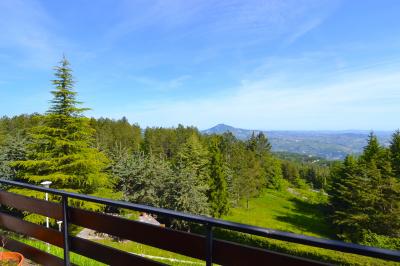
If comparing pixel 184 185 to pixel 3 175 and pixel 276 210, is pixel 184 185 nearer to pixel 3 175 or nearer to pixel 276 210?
pixel 3 175

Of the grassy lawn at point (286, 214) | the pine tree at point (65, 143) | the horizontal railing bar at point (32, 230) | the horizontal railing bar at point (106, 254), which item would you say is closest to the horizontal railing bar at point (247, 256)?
the horizontal railing bar at point (106, 254)

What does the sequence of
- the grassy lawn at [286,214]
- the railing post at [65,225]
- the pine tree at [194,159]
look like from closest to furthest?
the railing post at [65,225], the grassy lawn at [286,214], the pine tree at [194,159]

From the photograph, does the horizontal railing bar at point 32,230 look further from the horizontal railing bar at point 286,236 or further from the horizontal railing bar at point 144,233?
the horizontal railing bar at point 286,236

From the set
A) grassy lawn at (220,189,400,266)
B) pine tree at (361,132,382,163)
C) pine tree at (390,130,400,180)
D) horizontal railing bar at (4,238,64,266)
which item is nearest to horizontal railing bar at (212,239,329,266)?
horizontal railing bar at (4,238,64,266)

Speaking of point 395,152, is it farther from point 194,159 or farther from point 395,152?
point 194,159

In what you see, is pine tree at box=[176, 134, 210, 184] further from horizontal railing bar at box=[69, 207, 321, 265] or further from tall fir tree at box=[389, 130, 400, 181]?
horizontal railing bar at box=[69, 207, 321, 265]

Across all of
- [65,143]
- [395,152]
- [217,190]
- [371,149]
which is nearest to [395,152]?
[395,152]

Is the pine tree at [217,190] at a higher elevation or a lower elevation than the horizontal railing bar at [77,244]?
lower

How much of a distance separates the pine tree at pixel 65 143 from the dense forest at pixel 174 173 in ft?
0.16

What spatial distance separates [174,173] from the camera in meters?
30.2

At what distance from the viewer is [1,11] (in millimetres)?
9922

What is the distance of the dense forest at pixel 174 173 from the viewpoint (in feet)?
54.7

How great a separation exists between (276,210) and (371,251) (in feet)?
153

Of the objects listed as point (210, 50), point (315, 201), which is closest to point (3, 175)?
point (210, 50)
